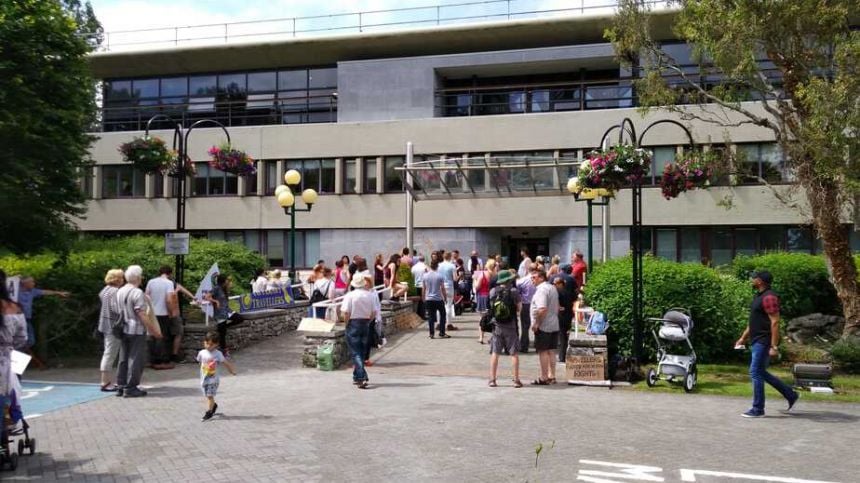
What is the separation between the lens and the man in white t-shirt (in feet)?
40.4

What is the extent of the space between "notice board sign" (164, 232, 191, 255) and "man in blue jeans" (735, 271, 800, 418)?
967 cm

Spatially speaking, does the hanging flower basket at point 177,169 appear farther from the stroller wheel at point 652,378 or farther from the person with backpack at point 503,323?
the stroller wheel at point 652,378

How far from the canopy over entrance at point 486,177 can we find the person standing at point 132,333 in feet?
40.1

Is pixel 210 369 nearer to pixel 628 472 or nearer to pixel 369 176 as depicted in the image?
pixel 628 472

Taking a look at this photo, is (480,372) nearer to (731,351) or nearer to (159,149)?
(731,351)

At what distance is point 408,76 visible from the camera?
100 feet

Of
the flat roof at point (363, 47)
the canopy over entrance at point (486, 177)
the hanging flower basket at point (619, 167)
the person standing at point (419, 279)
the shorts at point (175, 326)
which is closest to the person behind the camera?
the hanging flower basket at point (619, 167)

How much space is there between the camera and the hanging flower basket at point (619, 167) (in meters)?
12.0

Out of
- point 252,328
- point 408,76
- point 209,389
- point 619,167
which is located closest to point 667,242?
point 408,76

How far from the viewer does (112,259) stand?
14.8 meters

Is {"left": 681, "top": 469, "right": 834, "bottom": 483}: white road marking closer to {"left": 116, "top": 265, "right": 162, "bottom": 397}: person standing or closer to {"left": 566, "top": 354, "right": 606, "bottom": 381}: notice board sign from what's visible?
{"left": 566, "top": 354, "right": 606, "bottom": 381}: notice board sign

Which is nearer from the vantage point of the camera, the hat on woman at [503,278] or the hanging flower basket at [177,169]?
the hat on woman at [503,278]

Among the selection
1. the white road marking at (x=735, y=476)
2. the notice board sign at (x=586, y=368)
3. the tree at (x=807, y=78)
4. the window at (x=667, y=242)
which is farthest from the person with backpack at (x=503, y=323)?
Result: the window at (x=667, y=242)

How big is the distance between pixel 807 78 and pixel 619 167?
5.02m
